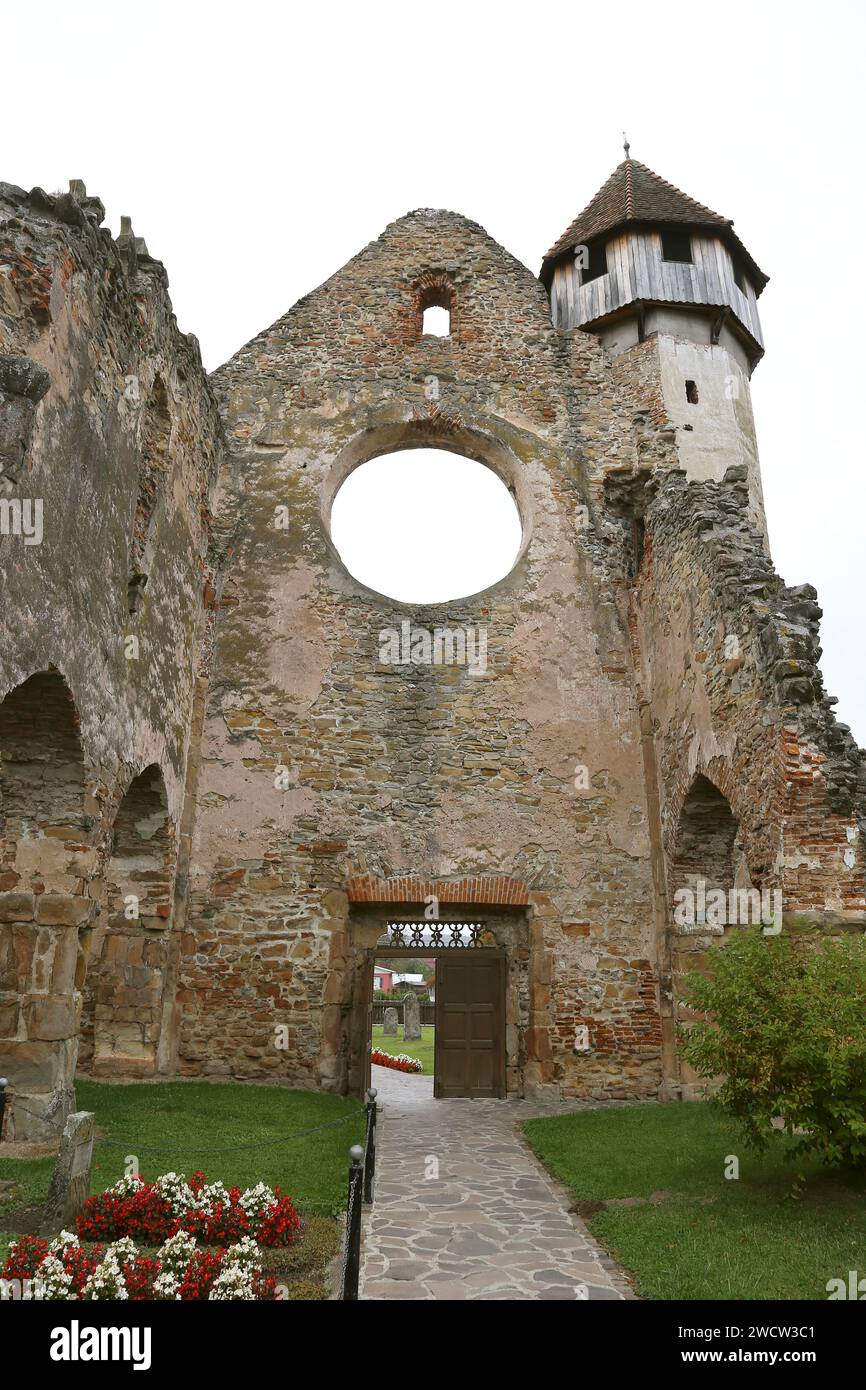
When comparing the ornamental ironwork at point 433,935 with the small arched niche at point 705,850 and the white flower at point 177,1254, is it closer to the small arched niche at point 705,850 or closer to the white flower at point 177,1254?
the small arched niche at point 705,850

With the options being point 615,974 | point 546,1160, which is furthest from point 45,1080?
point 615,974

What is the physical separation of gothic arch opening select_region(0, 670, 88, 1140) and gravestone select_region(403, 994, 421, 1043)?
2212 centimetres

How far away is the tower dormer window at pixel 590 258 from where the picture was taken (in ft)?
50.5

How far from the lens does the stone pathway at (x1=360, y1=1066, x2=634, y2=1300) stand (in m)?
4.66

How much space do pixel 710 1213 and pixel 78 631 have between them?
6269mm

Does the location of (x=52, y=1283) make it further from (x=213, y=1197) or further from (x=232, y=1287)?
(x=213, y=1197)

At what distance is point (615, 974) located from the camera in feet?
36.5

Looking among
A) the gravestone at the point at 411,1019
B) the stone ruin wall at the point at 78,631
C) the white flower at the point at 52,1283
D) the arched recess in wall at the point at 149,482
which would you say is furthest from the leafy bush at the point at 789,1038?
the gravestone at the point at 411,1019

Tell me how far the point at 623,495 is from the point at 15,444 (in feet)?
29.5

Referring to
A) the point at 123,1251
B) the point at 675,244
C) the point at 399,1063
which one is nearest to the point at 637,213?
the point at 675,244

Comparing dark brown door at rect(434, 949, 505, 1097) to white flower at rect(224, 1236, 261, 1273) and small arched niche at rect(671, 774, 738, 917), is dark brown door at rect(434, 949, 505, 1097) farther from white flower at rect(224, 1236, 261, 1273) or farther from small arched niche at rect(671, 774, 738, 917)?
white flower at rect(224, 1236, 261, 1273)

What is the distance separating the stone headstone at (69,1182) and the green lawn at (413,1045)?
16.6 m

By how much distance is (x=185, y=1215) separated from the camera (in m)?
5.11

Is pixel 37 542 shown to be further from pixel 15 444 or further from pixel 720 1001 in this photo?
pixel 720 1001
